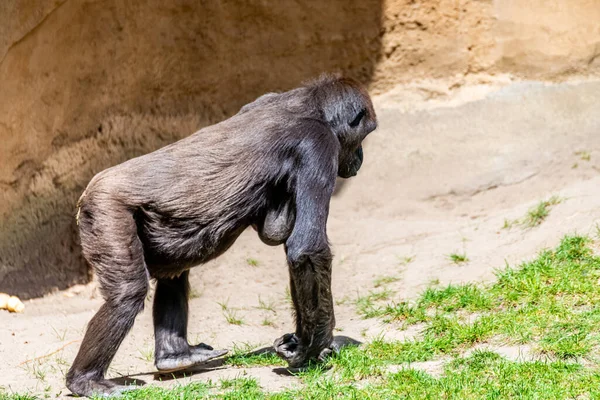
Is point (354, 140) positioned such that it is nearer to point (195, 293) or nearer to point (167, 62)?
point (195, 293)

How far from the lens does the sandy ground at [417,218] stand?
7.54 meters

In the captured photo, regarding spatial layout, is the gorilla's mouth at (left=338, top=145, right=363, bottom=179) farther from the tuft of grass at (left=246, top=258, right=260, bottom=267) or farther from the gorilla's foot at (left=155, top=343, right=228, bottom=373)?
the tuft of grass at (left=246, top=258, right=260, bottom=267)

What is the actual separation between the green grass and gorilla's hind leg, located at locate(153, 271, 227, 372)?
11.7 inches

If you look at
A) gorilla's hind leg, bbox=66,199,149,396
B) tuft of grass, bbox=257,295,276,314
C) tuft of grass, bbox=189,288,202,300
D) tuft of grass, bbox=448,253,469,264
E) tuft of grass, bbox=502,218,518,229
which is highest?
gorilla's hind leg, bbox=66,199,149,396

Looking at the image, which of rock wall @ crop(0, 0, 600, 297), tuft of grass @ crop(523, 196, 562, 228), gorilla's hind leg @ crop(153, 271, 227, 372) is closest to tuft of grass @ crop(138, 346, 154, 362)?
gorilla's hind leg @ crop(153, 271, 227, 372)

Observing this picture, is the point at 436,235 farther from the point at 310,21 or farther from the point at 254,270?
the point at 310,21

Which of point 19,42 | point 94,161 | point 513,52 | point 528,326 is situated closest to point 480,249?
point 528,326

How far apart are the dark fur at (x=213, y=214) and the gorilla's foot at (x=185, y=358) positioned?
10 millimetres

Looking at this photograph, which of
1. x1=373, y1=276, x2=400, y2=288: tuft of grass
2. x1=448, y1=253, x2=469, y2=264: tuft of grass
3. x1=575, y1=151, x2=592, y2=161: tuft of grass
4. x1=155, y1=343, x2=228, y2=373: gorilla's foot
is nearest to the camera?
x1=155, y1=343, x2=228, y2=373: gorilla's foot

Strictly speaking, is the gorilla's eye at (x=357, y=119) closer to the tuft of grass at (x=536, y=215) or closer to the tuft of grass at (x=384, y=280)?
the tuft of grass at (x=384, y=280)

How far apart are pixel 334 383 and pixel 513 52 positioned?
5.72 meters

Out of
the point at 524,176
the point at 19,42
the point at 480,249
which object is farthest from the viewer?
the point at 524,176

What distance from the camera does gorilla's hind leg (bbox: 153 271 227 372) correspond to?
642 centimetres

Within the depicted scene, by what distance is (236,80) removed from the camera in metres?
9.96
